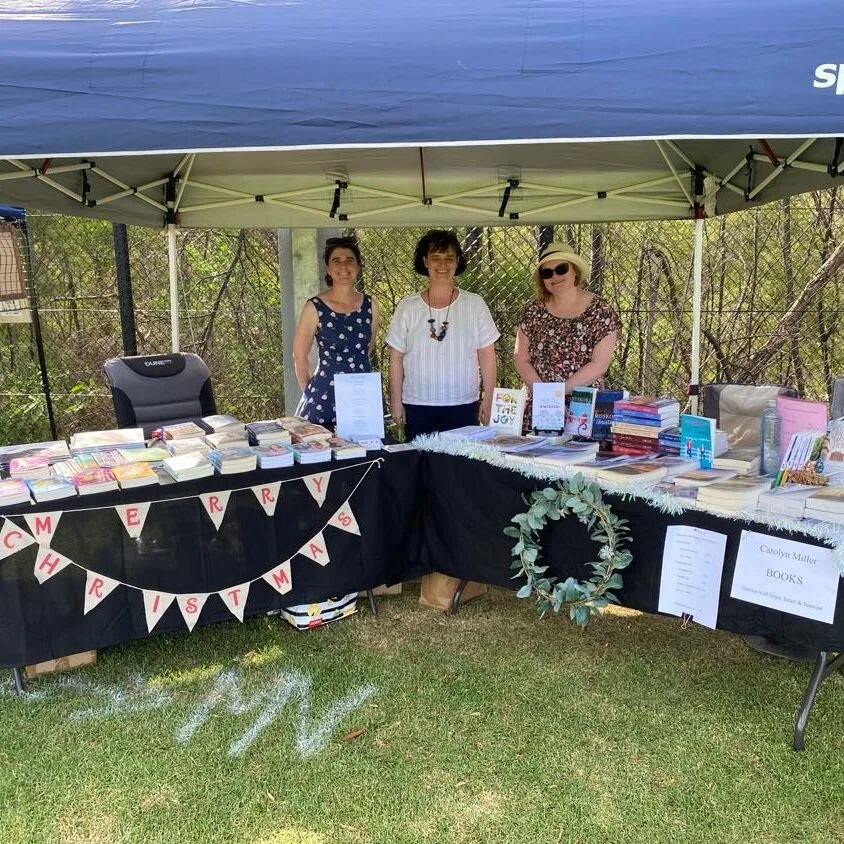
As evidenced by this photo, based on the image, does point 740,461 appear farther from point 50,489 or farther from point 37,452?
point 37,452

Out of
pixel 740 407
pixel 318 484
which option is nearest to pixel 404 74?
pixel 318 484

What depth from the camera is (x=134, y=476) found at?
2.37 m

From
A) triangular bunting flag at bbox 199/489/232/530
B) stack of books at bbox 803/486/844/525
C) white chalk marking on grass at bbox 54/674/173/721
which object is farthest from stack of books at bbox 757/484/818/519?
Answer: white chalk marking on grass at bbox 54/674/173/721

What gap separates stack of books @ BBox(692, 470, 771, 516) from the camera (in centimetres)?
207

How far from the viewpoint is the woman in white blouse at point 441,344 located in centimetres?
326

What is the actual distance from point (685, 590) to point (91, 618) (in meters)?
1.84

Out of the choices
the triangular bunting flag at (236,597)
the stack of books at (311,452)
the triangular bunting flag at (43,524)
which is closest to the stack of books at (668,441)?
the stack of books at (311,452)

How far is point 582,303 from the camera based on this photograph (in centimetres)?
329

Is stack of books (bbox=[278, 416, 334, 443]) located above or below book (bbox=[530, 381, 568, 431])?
below

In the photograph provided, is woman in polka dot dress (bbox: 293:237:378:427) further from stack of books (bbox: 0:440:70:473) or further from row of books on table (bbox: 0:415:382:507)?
stack of books (bbox: 0:440:70:473)

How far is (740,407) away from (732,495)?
4.25ft

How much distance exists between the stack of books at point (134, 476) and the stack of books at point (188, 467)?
0.06 m

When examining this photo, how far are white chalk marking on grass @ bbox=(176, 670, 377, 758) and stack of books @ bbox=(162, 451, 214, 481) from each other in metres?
0.69

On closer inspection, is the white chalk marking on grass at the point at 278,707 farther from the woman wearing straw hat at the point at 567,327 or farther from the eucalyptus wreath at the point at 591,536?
the woman wearing straw hat at the point at 567,327
